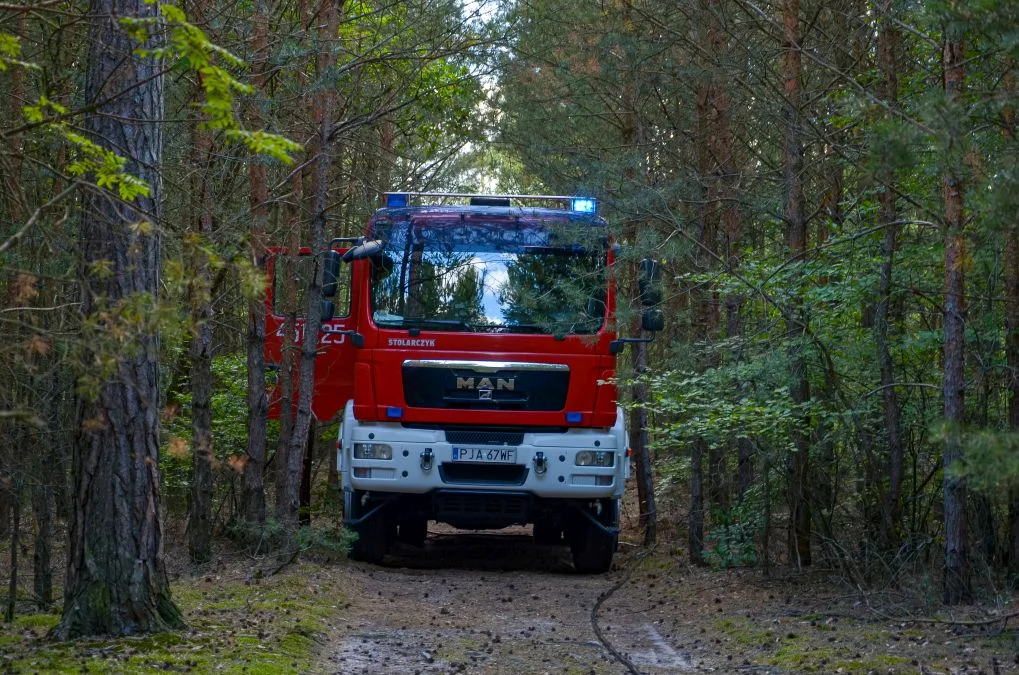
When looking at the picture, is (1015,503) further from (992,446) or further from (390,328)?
(390,328)

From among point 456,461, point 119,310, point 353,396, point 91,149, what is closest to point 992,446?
point 119,310

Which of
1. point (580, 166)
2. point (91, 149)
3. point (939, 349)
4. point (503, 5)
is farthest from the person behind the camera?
point (580, 166)

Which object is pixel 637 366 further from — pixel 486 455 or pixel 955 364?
pixel 955 364

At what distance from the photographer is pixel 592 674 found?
6.67m

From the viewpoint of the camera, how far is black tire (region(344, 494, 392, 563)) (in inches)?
448

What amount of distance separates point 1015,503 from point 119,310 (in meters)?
6.70

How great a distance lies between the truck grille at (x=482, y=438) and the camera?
414 inches

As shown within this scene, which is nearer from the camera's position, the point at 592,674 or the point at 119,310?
the point at 119,310

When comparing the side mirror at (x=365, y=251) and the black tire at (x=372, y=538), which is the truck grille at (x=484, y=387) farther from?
the black tire at (x=372, y=538)

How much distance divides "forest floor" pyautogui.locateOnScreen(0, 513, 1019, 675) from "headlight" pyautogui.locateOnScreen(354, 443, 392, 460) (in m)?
1.11

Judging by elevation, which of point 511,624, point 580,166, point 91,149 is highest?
point 580,166

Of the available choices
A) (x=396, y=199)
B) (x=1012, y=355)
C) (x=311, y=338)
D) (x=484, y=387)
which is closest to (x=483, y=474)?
(x=484, y=387)

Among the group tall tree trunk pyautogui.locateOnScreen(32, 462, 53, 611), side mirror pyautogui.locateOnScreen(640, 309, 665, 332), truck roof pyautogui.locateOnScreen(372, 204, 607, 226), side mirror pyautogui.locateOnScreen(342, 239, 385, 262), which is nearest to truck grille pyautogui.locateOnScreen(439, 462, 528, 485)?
side mirror pyautogui.locateOnScreen(640, 309, 665, 332)

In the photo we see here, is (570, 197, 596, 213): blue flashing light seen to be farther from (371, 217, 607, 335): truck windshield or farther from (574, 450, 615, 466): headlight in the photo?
(574, 450, 615, 466): headlight
